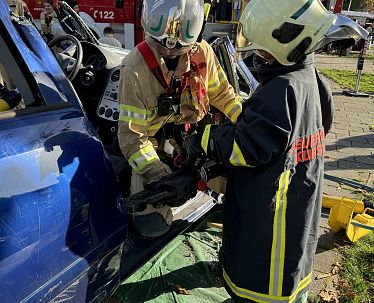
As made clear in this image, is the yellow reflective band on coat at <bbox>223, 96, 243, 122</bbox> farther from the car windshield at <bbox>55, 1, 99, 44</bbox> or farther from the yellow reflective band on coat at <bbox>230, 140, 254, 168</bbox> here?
the car windshield at <bbox>55, 1, 99, 44</bbox>

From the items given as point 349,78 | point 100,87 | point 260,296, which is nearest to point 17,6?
point 100,87

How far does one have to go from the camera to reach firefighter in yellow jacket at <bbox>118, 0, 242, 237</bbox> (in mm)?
2094

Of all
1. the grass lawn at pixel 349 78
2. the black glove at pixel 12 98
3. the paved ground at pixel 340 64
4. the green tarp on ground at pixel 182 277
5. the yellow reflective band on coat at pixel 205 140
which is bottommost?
the paved ground at pixel 340 64

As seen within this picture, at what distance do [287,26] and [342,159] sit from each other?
161 inches

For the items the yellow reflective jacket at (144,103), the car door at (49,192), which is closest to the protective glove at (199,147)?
the yellow reflective jacket at (144,103)

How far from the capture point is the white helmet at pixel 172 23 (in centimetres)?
205

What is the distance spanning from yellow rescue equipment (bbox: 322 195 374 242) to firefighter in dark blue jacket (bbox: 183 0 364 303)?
137 cm

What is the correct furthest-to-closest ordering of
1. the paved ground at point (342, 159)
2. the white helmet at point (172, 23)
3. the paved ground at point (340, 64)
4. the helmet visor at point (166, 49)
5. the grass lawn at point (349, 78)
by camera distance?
the paved ground at point (340, 64) → the grass lawn at point (349, 78) → the paved ground at point (342, 159) → the helmet visor at point (166, 49) → the white helmet at point (172, 23)

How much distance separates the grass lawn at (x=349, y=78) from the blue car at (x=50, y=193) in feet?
33.6

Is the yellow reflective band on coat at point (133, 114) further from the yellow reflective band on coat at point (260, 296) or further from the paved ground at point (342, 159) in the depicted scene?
the paved ground at point (342, 159)

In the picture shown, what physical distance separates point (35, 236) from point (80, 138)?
0.41 m

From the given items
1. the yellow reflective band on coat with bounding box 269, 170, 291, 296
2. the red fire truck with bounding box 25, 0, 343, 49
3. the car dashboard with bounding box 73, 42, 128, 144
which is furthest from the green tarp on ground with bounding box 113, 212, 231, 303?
the red fire truck with bounding box 25, 0, 343, 49

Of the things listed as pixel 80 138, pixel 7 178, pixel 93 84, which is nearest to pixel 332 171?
pixel 93 84

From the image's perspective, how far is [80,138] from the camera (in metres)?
1.56
